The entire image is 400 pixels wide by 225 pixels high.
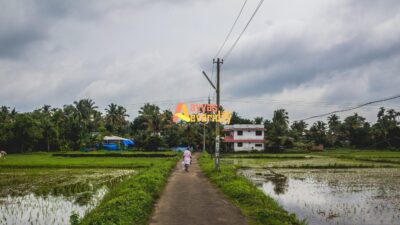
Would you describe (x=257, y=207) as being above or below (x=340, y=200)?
above

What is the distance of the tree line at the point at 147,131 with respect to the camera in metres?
56.8

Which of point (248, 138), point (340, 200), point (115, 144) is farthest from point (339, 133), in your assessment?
point (340, 200)

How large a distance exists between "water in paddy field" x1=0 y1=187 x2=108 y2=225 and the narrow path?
274 cm

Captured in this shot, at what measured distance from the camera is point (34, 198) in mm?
14992

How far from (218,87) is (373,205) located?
13516 mm

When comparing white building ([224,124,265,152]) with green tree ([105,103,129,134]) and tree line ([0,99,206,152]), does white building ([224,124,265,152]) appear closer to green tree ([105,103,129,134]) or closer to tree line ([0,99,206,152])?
tree line ([0,99,206,152])

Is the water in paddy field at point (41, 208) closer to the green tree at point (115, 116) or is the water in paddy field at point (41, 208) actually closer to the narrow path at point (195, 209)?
the narrow path at point (195, 209)

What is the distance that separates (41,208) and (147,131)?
50668mm

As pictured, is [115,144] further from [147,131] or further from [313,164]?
[313,164]

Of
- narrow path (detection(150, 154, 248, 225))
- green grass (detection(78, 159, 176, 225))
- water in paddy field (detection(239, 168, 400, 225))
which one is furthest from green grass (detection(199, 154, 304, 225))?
green grass (detection(78, 159, 176, 225))

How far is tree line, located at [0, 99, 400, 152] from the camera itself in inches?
2237

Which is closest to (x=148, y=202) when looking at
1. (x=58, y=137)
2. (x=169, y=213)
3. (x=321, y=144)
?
(x=169, y=213)

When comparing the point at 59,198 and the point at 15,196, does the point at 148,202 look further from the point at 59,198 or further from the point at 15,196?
the point at 15,196

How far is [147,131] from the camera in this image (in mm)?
63250
